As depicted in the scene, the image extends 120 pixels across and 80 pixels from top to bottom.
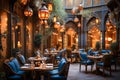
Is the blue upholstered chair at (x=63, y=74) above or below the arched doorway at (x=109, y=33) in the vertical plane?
below

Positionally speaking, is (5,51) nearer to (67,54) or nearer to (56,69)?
(56,69)

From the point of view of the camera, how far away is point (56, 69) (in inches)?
314

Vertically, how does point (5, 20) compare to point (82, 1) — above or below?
below

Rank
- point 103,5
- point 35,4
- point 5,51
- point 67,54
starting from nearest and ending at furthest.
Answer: point 5,51, point 35,4, point 67,54, point 103,5

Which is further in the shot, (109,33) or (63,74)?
(109,33)

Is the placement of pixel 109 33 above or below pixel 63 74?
above

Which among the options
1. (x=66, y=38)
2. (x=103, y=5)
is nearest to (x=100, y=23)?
(x=103, y=5)

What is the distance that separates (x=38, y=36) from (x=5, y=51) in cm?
657

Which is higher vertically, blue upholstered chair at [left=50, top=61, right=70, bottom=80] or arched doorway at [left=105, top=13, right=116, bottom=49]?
arched doorway at [left=105, top=13, right=116, bottom=49]

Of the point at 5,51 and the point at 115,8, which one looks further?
the point at 115,8

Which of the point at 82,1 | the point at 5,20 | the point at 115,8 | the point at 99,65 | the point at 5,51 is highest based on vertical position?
the point at 82,1

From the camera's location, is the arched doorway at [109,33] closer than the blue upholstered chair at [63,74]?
No

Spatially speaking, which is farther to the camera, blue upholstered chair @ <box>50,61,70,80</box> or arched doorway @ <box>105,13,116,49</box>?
arched doorway @ <box>105,13,116,49</box>

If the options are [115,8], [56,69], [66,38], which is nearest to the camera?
[56,69]
